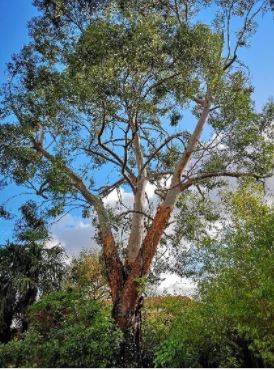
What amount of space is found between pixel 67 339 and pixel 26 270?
5465 millimetres

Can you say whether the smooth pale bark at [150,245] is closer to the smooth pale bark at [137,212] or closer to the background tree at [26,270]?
the smooth pale bark at [137,212]

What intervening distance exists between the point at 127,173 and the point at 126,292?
4.47 m

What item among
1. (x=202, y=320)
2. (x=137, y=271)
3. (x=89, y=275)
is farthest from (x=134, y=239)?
(x=89, y=275)

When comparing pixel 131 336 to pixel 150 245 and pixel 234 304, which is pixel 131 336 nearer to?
pixel 150 245

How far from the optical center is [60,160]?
16.1m

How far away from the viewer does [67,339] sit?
44.9 ft

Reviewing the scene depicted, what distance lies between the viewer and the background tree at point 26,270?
17453 millimetres

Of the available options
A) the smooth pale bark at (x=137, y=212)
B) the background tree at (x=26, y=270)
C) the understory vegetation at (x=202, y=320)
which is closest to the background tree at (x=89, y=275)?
the background tree at (x=26, y=270)

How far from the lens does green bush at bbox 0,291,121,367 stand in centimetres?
1327

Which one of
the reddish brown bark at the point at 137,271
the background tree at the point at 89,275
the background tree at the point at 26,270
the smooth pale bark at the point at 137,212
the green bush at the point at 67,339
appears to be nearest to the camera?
the green bush at the point at 67,339

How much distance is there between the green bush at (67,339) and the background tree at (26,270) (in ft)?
7.56

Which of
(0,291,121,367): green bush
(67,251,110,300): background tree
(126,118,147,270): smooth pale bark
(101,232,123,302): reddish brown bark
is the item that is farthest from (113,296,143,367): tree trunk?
(67,251,110,300): background tree

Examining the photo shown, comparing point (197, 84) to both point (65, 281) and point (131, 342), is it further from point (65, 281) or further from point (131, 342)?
point (65, 281)

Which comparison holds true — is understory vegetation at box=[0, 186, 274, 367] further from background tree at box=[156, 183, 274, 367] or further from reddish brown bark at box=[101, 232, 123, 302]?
reddish brown bark at box=[101, 232, 123, 302]
